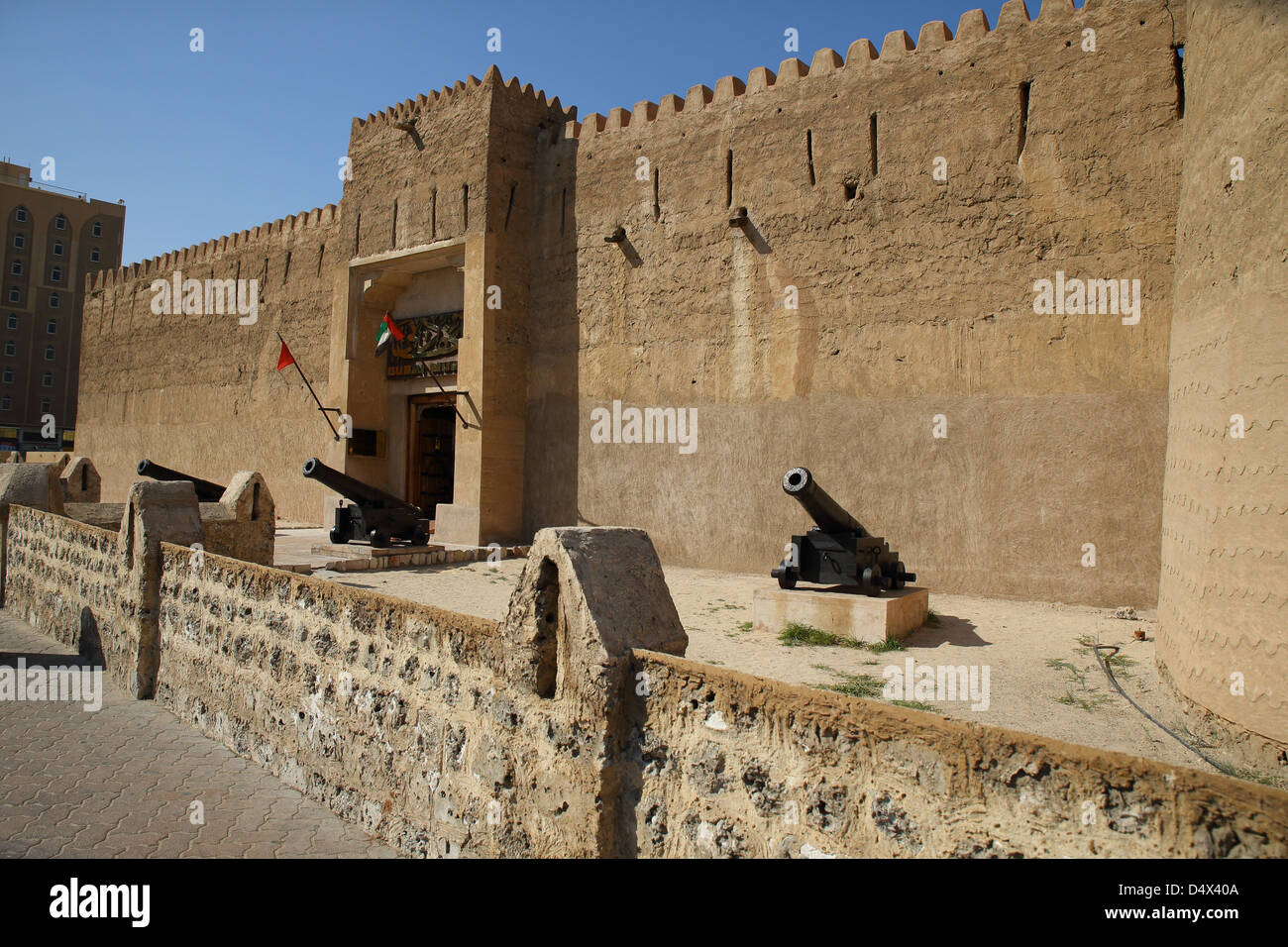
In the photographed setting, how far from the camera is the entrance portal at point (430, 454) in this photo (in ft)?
53.4

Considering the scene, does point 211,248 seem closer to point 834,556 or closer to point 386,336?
point 386,336

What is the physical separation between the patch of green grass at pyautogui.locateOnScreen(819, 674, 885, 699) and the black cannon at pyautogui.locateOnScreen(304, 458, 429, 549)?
809 cm

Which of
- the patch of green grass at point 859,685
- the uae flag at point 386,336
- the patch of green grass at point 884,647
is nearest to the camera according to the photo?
the patch of green grass at point 859,685

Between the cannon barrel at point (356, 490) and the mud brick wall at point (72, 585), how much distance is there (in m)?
3.29

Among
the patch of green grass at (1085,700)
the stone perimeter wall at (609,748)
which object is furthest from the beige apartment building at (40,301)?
the patch of green grass at (1085,700)

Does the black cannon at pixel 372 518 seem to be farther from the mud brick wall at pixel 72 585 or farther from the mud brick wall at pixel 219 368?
the mud brick wall at pixel 219 368

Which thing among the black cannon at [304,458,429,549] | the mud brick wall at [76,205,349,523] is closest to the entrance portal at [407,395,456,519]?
the mud brick wall at [76,205,349,523]

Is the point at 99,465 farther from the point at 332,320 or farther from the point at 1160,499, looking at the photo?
the point at 1160,499

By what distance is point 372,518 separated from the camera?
1195cm

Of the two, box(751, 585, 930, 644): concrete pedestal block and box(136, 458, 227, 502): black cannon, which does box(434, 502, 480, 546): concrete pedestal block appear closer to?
box(136, 458, 227, 502): black cannon

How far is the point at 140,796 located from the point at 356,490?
794cm

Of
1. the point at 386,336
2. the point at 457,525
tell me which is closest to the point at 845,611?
the point at 457,525
